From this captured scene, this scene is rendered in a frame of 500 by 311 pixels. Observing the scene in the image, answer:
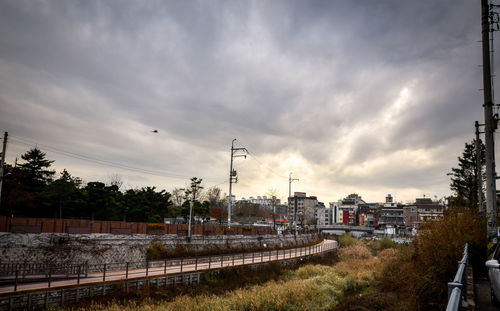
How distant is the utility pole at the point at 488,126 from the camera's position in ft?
52.5

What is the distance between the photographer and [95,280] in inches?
948

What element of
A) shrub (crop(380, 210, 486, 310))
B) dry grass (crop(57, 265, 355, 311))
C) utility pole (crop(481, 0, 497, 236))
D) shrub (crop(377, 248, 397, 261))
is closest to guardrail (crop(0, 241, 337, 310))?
dry grass (crop(57, 265, 355, 311))

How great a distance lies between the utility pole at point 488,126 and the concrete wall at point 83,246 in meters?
28.6

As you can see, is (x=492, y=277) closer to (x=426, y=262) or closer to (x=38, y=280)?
(x=426, y=262)

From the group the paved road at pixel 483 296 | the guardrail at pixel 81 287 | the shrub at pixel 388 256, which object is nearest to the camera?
the paved road at pixel 483 296

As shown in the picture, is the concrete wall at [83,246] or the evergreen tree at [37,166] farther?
the evergreen tree at [37,166]

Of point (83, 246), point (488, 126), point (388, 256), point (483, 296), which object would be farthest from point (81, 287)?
point (388, 256)

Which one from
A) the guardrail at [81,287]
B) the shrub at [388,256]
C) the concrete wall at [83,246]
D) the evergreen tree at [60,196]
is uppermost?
the evergreen tree at [60,196]

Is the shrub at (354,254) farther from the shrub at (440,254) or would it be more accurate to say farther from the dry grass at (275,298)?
the shrub at (440,254)

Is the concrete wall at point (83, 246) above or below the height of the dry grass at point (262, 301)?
above

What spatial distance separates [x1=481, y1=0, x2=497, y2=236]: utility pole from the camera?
52.5ft

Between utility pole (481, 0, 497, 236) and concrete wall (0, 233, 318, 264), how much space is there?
28.6m

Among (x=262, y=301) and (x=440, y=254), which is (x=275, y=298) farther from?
(x=440, y=254)

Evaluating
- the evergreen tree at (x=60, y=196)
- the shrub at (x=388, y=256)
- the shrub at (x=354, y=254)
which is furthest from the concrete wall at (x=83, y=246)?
the shrub at (x=354, y=254)
